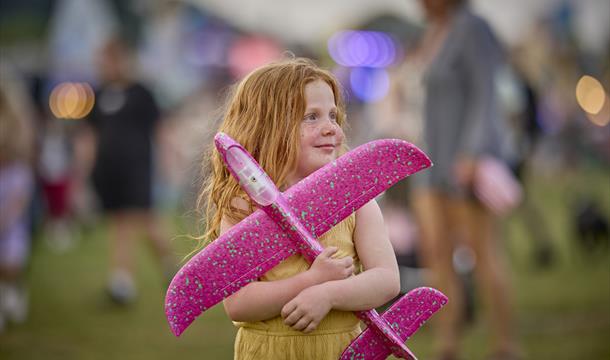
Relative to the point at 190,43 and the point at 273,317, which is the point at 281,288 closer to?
the point at 273,317

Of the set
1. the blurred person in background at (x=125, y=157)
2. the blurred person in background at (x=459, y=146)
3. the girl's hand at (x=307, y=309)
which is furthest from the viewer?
the blurred person in background at (x=125, y=157)

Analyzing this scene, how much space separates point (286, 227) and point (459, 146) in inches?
97.6

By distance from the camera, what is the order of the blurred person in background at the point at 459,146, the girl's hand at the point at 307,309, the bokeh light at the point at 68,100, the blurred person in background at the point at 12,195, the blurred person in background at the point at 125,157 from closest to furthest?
the girl's hand at the point at 307,309 → the blurred person in background at the point at 459,146 → the blurred person in background at the point at 12,195 → the blurred person in background at the point at 125,157 → the bokeh light at the point at 68,100

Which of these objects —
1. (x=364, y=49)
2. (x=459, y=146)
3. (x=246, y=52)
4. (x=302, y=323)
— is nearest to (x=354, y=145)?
(x=459, y=146)

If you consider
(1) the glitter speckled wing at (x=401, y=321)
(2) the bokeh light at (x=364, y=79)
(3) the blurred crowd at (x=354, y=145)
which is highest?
(2) the bokeh light at (x=364, y=79)

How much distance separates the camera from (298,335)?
2.20 meters

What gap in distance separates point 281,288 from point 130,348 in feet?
11.4

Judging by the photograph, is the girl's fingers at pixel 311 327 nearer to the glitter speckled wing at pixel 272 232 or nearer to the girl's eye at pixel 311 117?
the glitter speckled wing at pixel 272 232

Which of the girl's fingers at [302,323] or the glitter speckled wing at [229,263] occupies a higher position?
the glitter speckled wing at [229,263]

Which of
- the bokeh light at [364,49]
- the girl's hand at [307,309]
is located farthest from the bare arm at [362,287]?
the bokeh light at [364,49]

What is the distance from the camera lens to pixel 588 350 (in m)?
4.91

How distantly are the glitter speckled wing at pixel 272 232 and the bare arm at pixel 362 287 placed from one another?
0.11 meters

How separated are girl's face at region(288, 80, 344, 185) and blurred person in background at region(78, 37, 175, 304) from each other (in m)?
5.10

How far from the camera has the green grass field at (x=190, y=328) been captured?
524 centimetres
